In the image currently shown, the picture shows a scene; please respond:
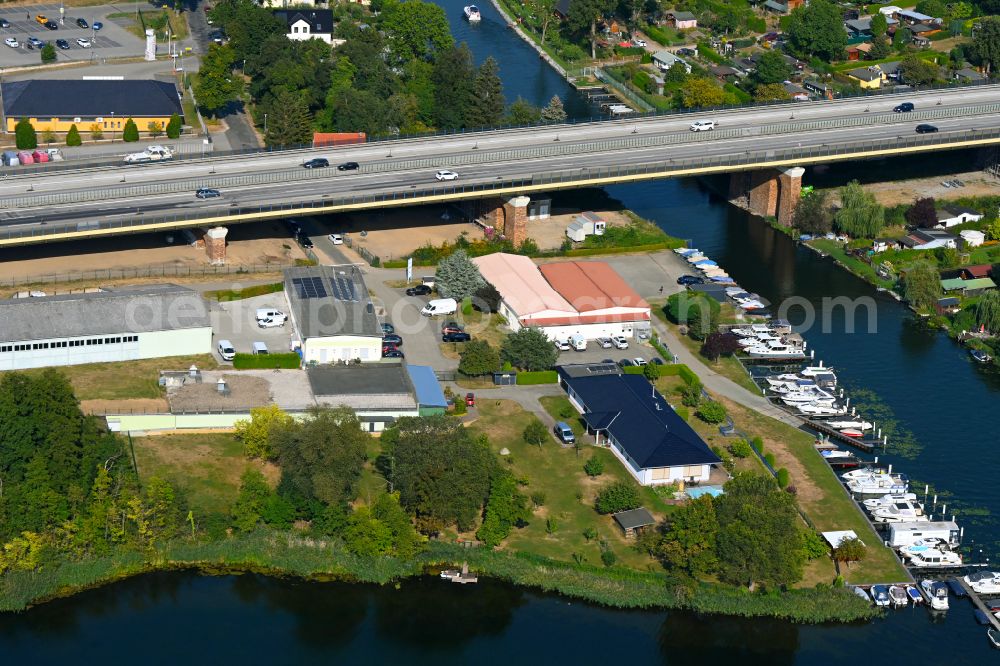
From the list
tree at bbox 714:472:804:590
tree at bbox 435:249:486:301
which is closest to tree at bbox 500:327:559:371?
tree at bbox 435:249:486:301

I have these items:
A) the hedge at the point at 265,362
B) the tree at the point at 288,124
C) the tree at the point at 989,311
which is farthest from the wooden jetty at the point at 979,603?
the tree at the point at 288,124

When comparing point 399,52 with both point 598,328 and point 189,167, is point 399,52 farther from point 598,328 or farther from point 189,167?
point 598,328

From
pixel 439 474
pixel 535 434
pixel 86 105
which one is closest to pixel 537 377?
pixel 535 434

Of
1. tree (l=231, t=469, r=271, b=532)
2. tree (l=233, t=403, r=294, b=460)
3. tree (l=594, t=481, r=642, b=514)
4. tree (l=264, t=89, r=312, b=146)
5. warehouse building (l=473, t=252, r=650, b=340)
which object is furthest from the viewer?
tree (l=264, t=89, r=312, b=146)

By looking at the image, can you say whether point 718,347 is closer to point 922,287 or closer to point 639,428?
point 639,428

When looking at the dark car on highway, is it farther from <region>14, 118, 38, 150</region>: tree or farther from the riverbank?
the riverbank

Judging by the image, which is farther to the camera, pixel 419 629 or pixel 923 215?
pixel 923 215

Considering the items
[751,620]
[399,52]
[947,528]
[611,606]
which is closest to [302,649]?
[611,606]
